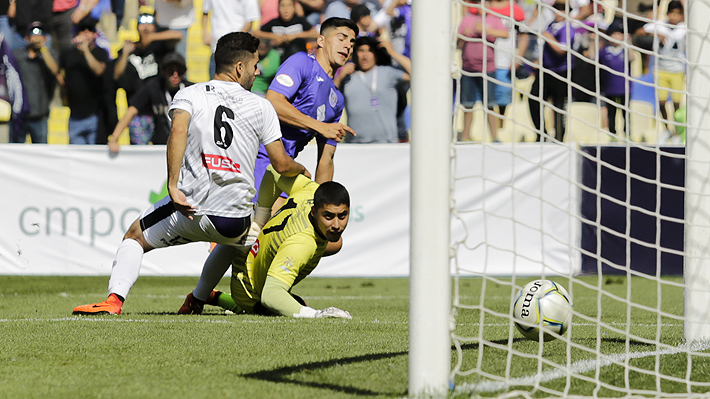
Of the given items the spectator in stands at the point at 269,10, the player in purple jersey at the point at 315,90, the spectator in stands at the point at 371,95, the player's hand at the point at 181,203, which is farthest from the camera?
the spectator in stands at the point at 269,10

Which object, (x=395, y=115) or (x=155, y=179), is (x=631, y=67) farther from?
(x=155, y=179)

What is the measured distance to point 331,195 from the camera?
5.03m

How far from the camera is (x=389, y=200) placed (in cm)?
925

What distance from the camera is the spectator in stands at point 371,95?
988cm

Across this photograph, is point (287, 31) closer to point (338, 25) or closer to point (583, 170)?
point (583, 170)

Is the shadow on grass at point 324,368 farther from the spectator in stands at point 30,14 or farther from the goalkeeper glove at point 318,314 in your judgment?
the spectator in stands at point 30,14

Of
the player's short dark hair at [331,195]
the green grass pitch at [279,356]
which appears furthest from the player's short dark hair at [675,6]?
the player's short dark hair at [331,195]

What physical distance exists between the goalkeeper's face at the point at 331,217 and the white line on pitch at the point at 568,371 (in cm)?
202

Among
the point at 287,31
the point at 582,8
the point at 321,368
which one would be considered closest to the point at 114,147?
the point at 287,31

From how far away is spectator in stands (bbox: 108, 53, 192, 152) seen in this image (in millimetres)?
9516

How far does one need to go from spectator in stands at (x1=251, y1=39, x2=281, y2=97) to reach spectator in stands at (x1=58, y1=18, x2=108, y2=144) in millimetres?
1927

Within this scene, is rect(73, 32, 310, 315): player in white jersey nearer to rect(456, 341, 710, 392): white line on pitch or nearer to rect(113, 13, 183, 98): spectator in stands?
rect(456, 341, 710, 392): white line on pitch

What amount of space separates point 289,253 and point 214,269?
0.64 meters

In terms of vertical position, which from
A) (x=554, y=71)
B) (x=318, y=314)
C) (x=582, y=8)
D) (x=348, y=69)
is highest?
(x=582, y=8)
